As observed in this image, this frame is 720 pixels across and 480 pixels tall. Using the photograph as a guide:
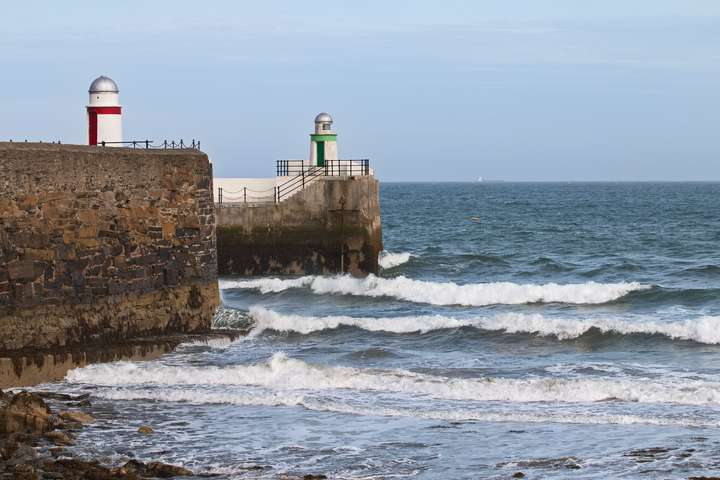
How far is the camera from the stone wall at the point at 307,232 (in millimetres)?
25406

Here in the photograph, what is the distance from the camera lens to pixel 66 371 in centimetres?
1499

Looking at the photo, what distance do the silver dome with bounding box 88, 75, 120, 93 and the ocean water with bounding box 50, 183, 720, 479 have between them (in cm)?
471

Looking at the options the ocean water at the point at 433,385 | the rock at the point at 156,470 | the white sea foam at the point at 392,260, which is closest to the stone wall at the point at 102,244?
the ocean water at the point at 433,385

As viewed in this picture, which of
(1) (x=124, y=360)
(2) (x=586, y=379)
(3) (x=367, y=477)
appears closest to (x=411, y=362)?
(2) (x=586, y=379)

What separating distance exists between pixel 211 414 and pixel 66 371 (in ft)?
8.85

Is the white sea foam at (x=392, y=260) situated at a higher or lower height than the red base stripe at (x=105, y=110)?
lower

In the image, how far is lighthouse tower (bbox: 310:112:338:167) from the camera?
1184 inches

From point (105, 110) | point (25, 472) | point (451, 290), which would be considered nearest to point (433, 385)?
point (25, 472)

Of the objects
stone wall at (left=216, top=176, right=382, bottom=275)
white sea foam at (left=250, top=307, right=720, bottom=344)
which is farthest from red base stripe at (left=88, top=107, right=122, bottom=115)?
stone wall at (left=216, top=176, right=382, bottom=275)

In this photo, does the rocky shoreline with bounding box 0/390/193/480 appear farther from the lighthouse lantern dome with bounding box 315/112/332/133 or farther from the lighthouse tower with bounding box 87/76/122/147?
the lighthouse lantern dome with bounding box 315/112/332/133

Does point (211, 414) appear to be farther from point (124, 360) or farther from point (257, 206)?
point (257, 206)

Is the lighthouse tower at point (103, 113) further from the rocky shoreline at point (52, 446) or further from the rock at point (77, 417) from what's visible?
the rock at point (77, 417)

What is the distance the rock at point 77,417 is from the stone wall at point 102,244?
2.42m

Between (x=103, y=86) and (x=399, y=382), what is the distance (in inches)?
364
